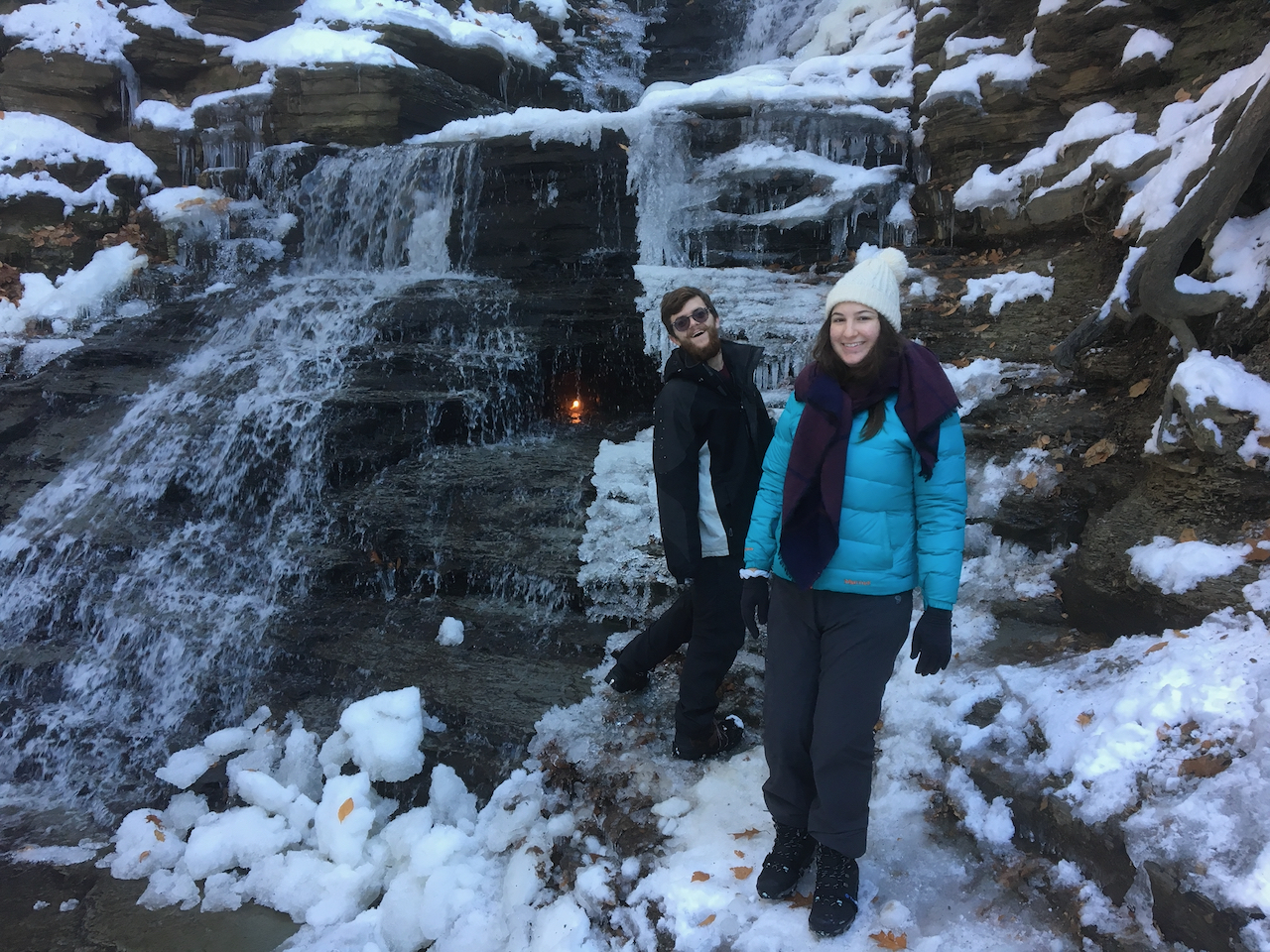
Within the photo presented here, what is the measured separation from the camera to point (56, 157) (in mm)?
10484

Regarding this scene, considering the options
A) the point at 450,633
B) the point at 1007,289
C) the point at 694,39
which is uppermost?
the point at 694,39

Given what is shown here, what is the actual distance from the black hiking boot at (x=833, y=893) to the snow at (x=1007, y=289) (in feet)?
17.8

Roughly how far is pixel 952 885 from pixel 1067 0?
8.73m

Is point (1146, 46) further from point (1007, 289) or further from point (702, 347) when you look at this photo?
point (702, 347)

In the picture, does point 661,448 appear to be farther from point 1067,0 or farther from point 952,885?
point 1067,0

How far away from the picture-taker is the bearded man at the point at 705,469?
2941mm

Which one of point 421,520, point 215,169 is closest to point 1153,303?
point 421,520

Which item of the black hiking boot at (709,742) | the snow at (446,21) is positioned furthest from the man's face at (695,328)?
the snow at (446,21)

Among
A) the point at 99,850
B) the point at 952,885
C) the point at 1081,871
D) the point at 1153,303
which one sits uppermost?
the point at 1153,303

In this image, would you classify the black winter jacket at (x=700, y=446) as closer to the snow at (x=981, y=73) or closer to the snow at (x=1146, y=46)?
the snow at (x=1146, y=46)

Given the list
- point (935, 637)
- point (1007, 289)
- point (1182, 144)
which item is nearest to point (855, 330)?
point (935, 637)

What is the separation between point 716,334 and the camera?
10.00 ft

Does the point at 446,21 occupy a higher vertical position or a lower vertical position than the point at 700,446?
higher

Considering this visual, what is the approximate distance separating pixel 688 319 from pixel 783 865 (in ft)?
6.75
